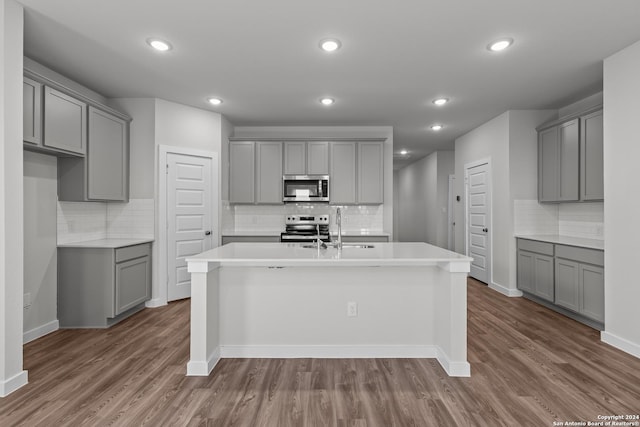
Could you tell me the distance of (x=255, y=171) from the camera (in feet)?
18.3

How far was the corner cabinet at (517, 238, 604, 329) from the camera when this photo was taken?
3574mm

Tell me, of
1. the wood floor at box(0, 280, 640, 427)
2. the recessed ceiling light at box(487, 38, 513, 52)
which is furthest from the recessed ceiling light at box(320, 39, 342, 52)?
the wood floor at box(0, 280, 640, 427)

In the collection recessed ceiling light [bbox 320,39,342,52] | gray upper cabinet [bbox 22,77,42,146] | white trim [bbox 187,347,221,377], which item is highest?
recessed ceiling light [bbox 320,39,342,52]

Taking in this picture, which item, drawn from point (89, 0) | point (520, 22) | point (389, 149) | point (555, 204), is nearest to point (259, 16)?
point (89, 0)

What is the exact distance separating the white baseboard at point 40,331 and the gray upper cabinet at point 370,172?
4144 mm

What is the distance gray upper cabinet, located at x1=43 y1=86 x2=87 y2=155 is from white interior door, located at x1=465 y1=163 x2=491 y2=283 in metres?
5.64

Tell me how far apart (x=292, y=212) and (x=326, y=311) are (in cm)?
312

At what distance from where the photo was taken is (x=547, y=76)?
12.4 ft

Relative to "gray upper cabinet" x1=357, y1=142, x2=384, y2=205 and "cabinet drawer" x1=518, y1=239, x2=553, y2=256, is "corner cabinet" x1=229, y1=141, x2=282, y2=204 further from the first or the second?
"cabinet drawer" x1=518, y1=239, x2=553, y2=256

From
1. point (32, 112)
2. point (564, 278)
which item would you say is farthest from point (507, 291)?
point (32, 112)

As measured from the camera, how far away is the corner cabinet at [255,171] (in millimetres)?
5570

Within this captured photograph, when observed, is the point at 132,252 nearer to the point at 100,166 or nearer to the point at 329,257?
the point at 100,166

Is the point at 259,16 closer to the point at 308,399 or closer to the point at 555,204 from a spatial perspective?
the point at 308,399

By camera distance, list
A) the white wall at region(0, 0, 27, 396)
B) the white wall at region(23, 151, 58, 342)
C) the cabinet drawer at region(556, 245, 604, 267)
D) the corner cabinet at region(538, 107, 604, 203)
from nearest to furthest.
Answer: the white wall at region(0, 0, 27, 396) → the white wall at region(23, 151, 58, 342) → the cabinet drawer at region(556, 245, 604, 267) → the corner cabinet at region(538, 107, 604, 203)
